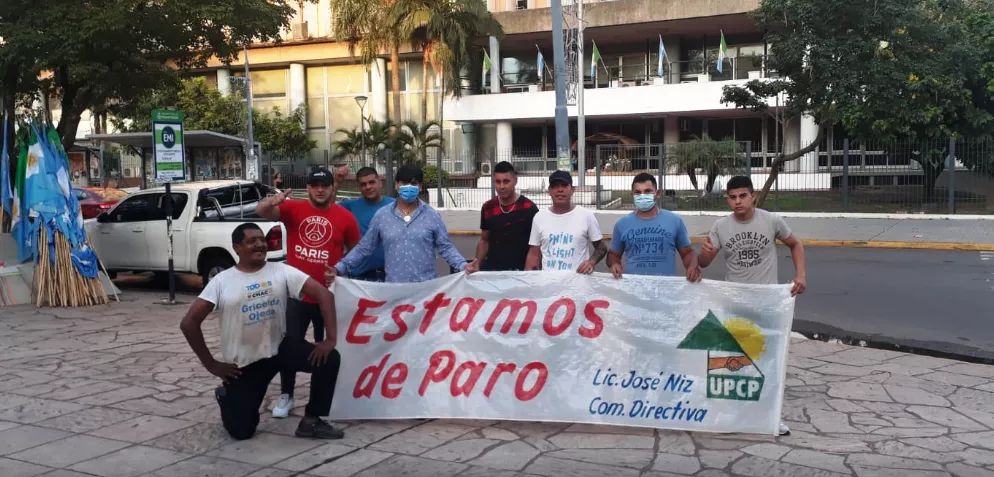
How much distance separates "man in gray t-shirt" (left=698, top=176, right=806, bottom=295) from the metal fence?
16.2m

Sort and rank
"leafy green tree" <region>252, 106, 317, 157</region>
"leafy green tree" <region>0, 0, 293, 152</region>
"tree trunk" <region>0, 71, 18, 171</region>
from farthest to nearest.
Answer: "leafy green tree" <region>252, 106, 317, 157</region> < "tree trunk" <region>0, 71, 18, 171</region> < "leafy green tree" <region>0, 0, 293, 152</region>

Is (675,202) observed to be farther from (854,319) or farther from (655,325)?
(655,325)

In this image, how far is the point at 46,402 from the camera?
6.51m

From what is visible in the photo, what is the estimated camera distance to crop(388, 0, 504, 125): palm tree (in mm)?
36469

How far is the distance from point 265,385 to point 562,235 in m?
2.25

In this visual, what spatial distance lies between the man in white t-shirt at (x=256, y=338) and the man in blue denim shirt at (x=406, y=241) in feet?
2.00

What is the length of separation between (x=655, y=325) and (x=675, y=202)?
2030 cm

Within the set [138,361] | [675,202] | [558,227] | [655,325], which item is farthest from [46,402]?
[675,202]

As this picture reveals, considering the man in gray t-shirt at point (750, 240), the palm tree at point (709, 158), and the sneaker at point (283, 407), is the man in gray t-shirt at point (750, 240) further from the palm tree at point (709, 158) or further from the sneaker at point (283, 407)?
the palm tree at point (709, 158)

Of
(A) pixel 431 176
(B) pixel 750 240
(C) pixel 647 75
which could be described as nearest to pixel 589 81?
(C) pixel 647 75

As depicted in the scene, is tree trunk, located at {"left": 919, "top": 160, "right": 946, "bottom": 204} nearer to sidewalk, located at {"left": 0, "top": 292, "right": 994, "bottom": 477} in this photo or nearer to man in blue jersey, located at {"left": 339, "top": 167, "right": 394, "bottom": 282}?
sidewalk, located at {"left": 0, "top": 292, "right": 994, "bottom": 477}

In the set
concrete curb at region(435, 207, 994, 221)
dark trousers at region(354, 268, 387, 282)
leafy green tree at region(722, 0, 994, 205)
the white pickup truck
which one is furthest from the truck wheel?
leafy green tree at region(722, 0, 994, 205)

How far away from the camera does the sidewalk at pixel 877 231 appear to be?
17.0 m

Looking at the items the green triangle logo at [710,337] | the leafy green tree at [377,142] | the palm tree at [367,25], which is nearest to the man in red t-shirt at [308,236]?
the green triangle logo at [710,337]
